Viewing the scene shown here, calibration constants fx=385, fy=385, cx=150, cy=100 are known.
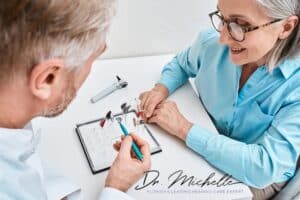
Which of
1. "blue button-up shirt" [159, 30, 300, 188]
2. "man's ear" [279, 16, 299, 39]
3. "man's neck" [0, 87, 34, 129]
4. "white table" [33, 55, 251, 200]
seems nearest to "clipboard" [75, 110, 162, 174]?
"white table" [33, 55, 251, 200]

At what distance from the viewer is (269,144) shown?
920mm

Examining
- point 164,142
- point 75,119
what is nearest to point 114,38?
point 75,119

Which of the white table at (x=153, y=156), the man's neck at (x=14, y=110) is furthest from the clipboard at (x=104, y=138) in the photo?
the man's neck at (x=14, y=110)

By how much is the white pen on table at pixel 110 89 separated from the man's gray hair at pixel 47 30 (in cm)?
52

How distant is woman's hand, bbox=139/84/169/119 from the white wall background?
0.86 feet

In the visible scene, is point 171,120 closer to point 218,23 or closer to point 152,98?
point 152,98

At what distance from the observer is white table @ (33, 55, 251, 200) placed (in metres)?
0.87

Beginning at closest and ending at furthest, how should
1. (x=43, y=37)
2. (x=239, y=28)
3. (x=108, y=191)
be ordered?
(x=43, y=37), (x=108, y=191), (x=239, y=28)

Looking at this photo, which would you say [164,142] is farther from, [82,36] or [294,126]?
[82,36]

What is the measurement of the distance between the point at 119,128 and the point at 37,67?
483mm

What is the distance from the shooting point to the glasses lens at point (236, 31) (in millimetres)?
908

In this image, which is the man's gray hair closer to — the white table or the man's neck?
the man's neck

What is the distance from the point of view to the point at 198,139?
0.96m

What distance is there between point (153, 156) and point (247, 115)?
0.28 meters
